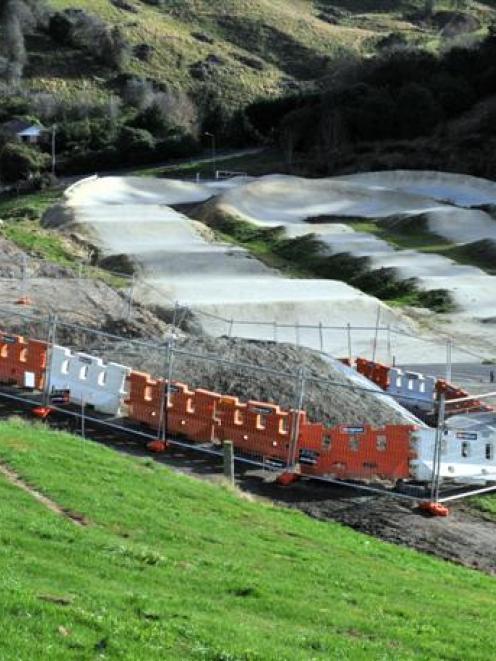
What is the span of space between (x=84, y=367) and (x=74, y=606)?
15484 mm

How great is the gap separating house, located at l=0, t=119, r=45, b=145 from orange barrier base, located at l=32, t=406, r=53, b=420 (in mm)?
96189

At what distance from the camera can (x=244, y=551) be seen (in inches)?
504

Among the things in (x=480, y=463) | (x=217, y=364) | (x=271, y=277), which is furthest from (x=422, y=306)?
(x=480, y=463)

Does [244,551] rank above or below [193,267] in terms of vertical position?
below

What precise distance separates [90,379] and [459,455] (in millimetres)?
7862

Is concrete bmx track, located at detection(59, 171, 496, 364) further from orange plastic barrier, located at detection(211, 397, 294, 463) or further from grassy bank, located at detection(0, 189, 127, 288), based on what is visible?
orange plastic barrier, located at detection(211, 397, 294, 463)

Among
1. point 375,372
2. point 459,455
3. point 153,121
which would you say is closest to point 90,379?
point 459,455

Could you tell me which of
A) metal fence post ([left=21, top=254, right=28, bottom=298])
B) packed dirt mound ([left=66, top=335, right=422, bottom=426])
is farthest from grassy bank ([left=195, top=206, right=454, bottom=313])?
packed dirt mound ([left=66, top=335, right=422, bottom=426])

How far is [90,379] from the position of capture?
918 inches

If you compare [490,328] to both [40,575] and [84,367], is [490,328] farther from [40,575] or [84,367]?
[40,575]

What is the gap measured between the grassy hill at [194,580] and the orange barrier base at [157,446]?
3.99 metres

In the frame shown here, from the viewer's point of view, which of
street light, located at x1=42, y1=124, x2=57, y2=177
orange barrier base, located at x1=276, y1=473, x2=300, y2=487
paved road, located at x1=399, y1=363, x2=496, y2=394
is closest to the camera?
orange barrier base, located at x1=276, y1=473, x2=300, y2=487

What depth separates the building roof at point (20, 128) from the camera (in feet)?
381

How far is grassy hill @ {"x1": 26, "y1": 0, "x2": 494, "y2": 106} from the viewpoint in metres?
144
